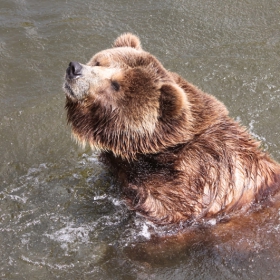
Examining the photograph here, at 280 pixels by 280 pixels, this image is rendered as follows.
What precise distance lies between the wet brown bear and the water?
1.20 ft

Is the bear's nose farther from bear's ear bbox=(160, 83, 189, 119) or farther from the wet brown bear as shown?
bear's ear bbox=(160, 83, 189, 119)

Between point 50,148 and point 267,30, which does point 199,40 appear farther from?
point 50,148

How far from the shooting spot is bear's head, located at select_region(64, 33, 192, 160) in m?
4.11

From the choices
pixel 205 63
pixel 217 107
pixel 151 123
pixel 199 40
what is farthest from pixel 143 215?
pixel 199 40

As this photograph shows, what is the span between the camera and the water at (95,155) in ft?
15.1

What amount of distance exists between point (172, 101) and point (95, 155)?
2.16 meters

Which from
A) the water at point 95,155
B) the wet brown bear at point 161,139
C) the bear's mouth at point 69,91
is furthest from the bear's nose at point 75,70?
the water at point 95,155

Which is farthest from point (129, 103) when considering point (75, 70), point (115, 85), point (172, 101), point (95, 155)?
point (95, 155)

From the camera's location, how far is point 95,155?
232 inches

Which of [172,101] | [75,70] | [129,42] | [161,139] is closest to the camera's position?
[172,101]

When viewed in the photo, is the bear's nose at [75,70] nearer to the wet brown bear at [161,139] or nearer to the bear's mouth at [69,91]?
the wet brown bear at [161,139]

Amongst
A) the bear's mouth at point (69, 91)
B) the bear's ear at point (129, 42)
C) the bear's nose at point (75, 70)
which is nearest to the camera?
the bear's nose at point (75, 70)

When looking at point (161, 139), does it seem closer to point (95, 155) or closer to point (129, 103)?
point (129, 103)

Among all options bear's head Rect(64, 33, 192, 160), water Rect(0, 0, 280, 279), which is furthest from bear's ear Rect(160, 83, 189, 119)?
water Rect(0, 0, 280, 279)
